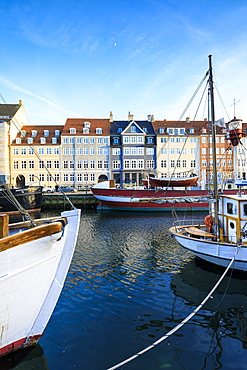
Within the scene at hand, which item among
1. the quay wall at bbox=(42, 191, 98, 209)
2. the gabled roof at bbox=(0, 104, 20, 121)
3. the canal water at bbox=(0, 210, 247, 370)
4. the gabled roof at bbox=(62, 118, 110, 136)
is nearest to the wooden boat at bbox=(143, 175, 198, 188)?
the quay wall at bbox=(42, 191, 98, 209)

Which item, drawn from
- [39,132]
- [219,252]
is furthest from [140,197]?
[39,132]

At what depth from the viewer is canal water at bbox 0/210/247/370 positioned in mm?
5476

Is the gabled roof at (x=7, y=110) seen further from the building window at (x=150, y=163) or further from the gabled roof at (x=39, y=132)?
the building window at (x=150, y=163)

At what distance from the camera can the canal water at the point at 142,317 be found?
216 inches

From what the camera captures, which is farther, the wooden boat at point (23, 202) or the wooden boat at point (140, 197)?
the wooden boat at point (140, 197)

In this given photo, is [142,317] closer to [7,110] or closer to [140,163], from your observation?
[140,163]

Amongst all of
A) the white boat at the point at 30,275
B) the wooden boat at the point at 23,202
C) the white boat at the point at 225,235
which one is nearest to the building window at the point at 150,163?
the wooden boat at the point at 23,202

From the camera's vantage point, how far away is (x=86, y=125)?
50531 mm

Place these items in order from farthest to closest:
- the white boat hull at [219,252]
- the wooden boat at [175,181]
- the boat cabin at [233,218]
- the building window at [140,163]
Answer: the building window at [140,163] < the wooden boat at [175,181] < the boat cabin at [233,218] < the white boat hull at [219,252]

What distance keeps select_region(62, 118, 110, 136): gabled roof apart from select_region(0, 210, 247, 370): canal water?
1574 inches

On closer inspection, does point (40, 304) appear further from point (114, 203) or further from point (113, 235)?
point (114, 203)

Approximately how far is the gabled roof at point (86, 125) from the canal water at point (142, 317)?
39968mm

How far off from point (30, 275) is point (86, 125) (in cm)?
4788

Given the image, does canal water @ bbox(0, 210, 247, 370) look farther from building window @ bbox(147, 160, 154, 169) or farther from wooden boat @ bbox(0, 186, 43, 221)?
building window @ bbox(147, 160, 154, 169)
